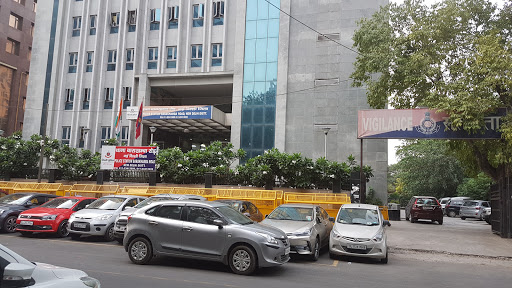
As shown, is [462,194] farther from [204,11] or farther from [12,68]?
[12,68]

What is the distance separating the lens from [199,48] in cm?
3422

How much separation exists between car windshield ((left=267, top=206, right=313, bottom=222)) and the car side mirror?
8.91 m

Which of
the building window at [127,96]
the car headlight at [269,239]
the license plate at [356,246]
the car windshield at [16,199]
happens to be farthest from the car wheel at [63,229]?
the building window at [127,96]

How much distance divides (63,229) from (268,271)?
800cm

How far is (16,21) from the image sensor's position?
50.5 meters

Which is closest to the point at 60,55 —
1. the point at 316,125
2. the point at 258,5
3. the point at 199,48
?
the point at 199,48

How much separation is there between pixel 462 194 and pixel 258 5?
3100 centimetres

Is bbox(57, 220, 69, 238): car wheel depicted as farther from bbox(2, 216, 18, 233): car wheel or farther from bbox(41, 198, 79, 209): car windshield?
bbox(2, 216, 18, 233): car wheel

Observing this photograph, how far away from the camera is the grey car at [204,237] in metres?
7.73

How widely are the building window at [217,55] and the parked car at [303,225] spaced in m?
24.0

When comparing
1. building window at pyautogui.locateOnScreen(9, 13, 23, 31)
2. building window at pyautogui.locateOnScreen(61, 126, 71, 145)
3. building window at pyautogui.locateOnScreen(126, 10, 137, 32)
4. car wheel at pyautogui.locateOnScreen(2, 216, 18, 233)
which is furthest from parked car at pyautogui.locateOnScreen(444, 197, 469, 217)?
building window at pyautogui.locateOnScreen(9, 13, 23, 31)

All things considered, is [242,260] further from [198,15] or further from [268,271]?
[198,15]

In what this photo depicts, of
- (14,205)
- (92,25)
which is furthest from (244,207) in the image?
(92,25)

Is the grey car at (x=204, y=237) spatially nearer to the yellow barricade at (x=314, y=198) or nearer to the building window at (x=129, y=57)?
the yellow barricade at (x=314, y=198)
